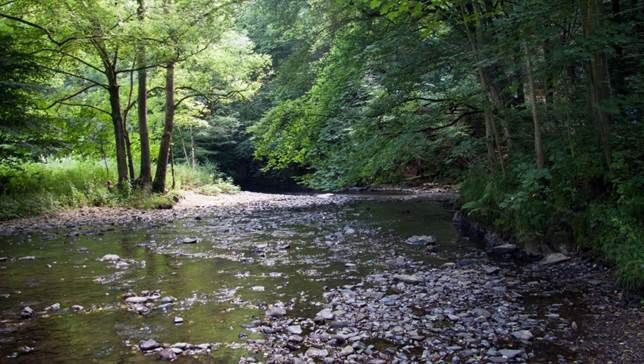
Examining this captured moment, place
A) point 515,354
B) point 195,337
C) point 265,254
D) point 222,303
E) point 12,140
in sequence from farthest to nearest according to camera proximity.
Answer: point 12,140
point 265,254
point 222,303
point 195,337
point 515,354

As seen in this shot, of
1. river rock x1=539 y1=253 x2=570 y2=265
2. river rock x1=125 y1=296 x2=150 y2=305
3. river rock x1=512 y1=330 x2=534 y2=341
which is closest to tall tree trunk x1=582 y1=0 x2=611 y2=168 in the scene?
river rock x1=539 y1=253 x2=570 y2=265

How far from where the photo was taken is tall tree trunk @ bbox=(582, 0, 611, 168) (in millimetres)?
6723

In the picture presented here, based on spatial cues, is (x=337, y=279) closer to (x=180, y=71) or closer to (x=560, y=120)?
(x=560, y=120)

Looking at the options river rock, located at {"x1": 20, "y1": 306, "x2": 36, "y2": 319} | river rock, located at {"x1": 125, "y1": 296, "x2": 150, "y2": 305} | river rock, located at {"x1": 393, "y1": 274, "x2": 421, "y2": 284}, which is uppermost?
river rock, located at {"x1": 20, "y1": 306, "x2": 36, "y2": 319}

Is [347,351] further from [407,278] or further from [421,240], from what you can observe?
[421,240]

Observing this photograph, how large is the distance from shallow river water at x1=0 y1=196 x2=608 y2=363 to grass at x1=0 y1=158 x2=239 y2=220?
13.4 feet

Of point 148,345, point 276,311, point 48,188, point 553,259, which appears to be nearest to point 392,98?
point 553,259

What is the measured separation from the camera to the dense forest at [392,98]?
6902 mm

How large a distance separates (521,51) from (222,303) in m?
5.85

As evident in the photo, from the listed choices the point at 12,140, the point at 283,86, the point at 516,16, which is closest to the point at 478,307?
the point at 516,16

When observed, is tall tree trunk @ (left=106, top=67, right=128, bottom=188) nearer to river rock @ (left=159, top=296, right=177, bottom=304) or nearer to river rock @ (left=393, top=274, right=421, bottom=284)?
river rock @ (left=159, top=296, right=177, bottom=304)

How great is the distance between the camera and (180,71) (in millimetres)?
19766

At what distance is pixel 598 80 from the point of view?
688 cm

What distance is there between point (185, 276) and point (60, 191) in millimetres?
10854
